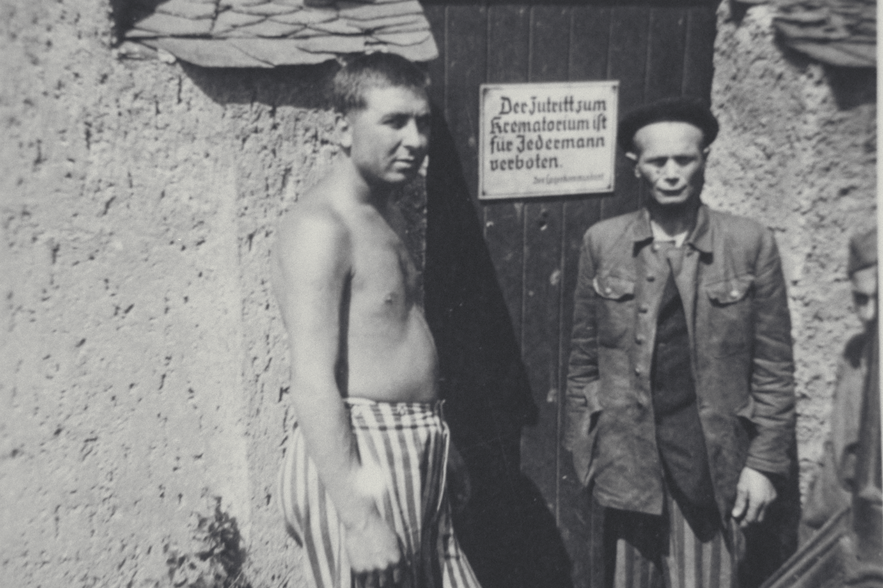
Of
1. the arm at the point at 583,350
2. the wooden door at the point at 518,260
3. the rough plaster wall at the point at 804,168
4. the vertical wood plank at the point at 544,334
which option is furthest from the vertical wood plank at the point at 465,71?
the rough plaster wall at the point at 804,168

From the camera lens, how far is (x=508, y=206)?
124 inches

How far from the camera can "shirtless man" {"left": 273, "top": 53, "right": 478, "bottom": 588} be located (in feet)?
6.64

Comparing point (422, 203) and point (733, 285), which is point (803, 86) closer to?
point (733, 285)

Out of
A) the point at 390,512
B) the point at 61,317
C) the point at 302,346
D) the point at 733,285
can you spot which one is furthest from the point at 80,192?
the point at 733,285

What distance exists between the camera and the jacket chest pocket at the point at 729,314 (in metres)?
2.56

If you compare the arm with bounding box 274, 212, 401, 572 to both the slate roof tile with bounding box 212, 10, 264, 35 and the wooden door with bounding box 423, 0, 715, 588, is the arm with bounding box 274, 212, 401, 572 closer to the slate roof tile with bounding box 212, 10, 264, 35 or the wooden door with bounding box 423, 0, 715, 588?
the slate roof tile with bounding box 212, 10, 264, 35

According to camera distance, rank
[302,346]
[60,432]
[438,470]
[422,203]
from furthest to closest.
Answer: [422,203] < [60,432] < [438,470] < [302,346]

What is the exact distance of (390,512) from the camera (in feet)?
7.04

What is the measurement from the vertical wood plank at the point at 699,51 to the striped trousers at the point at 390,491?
180 centimetres

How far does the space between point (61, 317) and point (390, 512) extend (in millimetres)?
1151

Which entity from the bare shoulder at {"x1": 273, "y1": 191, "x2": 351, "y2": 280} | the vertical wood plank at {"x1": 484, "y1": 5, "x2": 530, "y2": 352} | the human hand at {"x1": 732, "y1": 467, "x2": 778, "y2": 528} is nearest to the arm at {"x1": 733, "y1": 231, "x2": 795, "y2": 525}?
the human hand at {"x1": 732, "y1": 467, "x2": 778, "y2": 528}

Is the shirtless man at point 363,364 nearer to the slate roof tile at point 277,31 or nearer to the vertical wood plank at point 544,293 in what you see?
the slate roof tile at point 277,31

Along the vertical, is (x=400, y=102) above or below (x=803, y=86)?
below

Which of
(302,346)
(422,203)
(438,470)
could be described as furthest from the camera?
(422,203)
